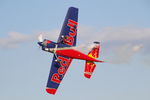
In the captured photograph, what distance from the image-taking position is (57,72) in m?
70.1

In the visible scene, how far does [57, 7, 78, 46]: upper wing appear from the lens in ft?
234

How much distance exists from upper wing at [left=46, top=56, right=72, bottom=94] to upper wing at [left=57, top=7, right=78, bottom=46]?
261 centimetres

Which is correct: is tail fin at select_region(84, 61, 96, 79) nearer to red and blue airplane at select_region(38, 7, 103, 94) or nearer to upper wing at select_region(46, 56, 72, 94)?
red and blue airplane at select_region(38, 7, 103, 94)

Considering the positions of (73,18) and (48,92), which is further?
(73,18)

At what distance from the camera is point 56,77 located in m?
69.8

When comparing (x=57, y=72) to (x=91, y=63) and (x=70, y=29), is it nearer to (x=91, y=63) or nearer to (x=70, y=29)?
(x=91, y=63)

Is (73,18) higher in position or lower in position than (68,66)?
higher

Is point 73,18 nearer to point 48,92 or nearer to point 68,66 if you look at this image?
point 68,66

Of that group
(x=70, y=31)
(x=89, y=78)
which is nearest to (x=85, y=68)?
(x=89, y=78)

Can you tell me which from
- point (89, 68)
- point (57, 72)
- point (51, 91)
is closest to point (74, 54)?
point (89, 68)

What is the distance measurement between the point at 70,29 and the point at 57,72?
281 inches

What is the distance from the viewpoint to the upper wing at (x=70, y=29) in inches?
2810

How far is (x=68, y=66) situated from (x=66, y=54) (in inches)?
83.0

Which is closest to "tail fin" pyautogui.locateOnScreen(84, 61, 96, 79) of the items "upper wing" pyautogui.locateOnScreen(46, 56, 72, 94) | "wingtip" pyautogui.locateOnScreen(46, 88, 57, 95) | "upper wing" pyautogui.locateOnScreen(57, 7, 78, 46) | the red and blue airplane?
the red and blue airplane
